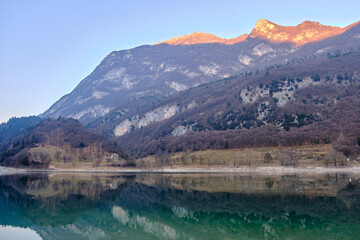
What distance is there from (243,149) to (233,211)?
101763 mm

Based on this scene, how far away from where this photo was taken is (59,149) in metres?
153

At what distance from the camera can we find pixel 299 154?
11156 cm

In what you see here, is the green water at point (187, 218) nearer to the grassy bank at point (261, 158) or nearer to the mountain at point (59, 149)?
the grassy bank at point (261, 158)

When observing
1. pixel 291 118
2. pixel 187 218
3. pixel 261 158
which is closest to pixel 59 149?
pixel 261 158

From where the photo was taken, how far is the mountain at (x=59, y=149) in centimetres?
13800

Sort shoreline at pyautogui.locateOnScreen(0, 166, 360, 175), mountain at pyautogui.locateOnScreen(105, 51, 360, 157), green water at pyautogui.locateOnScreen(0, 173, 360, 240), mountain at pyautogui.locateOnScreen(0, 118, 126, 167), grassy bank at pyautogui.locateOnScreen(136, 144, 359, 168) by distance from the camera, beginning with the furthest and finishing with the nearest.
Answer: mountain at pyautogui.locateOnScreen(0, 118, 126, 167) < mountain at pyautogui.locateOnScreen(105, 51, 360, 157) < grassy bank at pyautogui.locateOnScreen(136, 144, 359, 168) < shoreline at pyautogui.locateOnScreen(0, 166, 360, 175) < green water at pyautogui.locateOnScreen(0, 173, 360, 240)

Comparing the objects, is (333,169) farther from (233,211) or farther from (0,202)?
(0,202)

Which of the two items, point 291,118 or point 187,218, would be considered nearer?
point 187,218

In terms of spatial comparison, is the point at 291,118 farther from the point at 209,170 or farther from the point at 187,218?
the point at 187,218

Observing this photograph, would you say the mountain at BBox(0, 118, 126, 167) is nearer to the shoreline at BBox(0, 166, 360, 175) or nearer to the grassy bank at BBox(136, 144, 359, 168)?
the shoreline at BBox(0, 166, 360, 175)

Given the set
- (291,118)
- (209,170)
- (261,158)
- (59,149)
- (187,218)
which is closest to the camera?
(187,218)

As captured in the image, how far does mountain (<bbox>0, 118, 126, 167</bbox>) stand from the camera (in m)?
138

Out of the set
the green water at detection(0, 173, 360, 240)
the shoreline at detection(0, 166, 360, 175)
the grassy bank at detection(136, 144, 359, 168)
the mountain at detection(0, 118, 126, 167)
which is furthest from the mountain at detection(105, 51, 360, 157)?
the green water at detection(0, 173, 360, 240)

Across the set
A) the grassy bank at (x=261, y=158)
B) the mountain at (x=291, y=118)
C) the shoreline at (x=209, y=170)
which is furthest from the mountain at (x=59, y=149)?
the mountain at (x=291, y=118)
